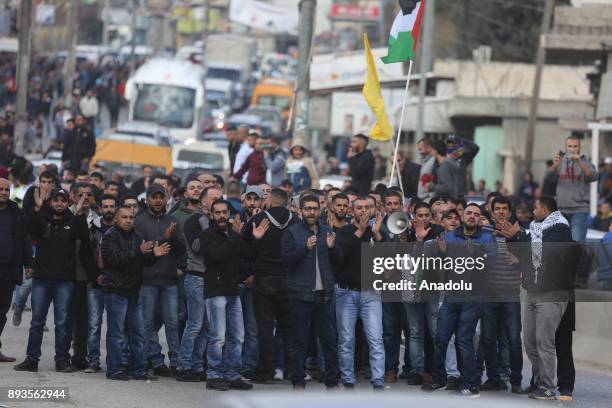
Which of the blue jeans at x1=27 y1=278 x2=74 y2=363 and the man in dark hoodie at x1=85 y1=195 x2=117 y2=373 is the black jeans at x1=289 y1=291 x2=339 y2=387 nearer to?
the man in dark hoodie at x1=85 y1=195 x2=117 y2=373

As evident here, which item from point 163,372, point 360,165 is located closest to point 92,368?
point 163,372

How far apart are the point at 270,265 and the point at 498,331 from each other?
235 cm

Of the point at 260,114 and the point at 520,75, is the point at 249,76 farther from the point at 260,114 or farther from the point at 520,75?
the point at 520,75

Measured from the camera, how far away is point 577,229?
767 inches

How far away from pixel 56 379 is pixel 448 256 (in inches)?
148

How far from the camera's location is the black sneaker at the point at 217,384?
1449 centimetres

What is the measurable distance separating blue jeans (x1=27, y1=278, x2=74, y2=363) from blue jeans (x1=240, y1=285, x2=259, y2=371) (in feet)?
5.39

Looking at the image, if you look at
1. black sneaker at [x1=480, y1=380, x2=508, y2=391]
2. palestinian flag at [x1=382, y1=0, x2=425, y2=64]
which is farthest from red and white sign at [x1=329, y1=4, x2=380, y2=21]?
black sneaker at [x1=480, y1=380, x2=508, y2=391]

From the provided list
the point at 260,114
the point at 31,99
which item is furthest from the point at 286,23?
the point at 31,99

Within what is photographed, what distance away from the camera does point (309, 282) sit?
14312 mm

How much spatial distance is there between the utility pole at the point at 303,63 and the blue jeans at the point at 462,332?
37.1ft

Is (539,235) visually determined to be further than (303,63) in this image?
No

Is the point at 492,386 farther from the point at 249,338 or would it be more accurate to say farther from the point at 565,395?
the point at 249,338

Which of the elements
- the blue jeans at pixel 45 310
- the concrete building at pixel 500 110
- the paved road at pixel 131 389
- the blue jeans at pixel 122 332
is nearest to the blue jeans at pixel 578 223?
the paved road at pixel 131 389
